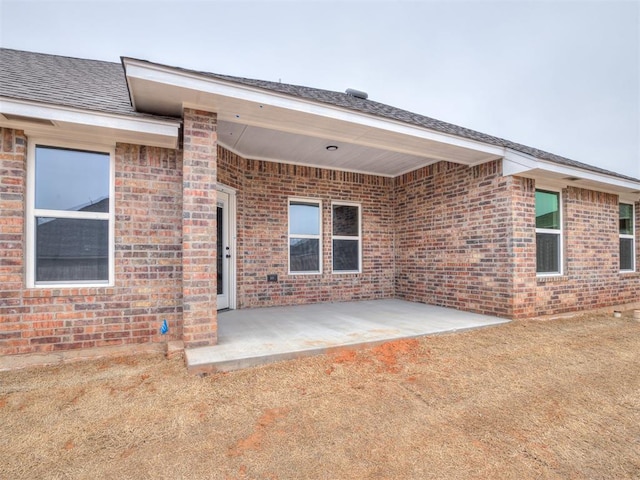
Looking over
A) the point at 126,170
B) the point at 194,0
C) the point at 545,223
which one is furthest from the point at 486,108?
the point at 126,170

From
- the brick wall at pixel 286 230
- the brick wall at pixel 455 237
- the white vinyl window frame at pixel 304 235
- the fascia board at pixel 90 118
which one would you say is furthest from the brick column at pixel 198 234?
the brick wall at pixel 455 237

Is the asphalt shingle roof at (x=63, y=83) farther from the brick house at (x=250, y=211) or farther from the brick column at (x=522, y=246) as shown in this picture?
the brick column at (x=522, y=246)

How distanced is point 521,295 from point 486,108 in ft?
119

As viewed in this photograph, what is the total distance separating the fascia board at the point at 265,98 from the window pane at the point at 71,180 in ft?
3.40

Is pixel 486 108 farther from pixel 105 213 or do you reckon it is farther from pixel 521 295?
pixel 105 213

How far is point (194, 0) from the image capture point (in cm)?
1423

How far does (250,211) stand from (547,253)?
6.08 metres

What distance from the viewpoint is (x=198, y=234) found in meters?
3.48

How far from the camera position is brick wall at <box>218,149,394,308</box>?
239 inches

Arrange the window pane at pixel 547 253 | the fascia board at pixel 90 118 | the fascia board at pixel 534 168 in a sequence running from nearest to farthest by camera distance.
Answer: the fascia board at pixel 90 118 → the fascia board at pixel 534 168 → the window pane at pixel 547 253

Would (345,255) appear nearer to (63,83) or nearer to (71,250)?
(71,250)

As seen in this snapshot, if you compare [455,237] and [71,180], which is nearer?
[71,180]

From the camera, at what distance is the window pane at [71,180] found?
339 cm

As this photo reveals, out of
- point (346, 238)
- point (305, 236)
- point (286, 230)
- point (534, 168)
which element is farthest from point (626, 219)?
point (286, 230)
